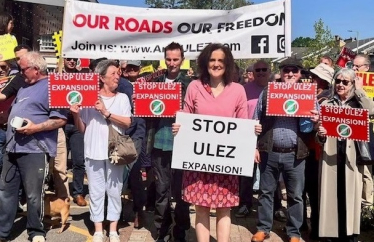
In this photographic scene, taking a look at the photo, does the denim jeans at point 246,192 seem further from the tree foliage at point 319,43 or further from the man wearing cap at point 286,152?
the tree foliage at point 319,43

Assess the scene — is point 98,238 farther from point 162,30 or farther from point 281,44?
point 281,44

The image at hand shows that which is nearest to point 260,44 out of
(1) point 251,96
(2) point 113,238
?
(1) point 251,96

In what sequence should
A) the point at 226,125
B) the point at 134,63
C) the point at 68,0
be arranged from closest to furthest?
the point at 226,125 → the point at 68,0 → the point at 134,63

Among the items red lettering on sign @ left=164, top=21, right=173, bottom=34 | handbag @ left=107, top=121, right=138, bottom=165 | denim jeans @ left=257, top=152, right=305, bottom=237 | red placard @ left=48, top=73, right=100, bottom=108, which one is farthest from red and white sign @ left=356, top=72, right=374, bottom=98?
red placard @ left=48, top=73, right=100, bottom=108

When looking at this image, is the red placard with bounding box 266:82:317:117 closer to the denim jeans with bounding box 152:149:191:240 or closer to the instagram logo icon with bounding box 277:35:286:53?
the instagram logo icon with bounding box 277:35:286:53

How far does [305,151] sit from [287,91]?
0.70 metres

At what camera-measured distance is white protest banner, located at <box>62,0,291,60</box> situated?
6.09 m

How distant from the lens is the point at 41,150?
528 centimetres

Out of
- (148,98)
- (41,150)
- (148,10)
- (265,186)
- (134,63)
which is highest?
(148,10)

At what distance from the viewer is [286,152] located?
5.28 meters

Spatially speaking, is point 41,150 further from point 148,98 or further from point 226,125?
point 226,125

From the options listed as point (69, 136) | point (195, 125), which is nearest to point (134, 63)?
point (69, 136)

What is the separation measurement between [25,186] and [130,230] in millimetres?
1425

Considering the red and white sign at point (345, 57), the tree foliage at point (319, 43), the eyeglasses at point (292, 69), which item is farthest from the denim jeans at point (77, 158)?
the tree foliage at point (319, 43)
